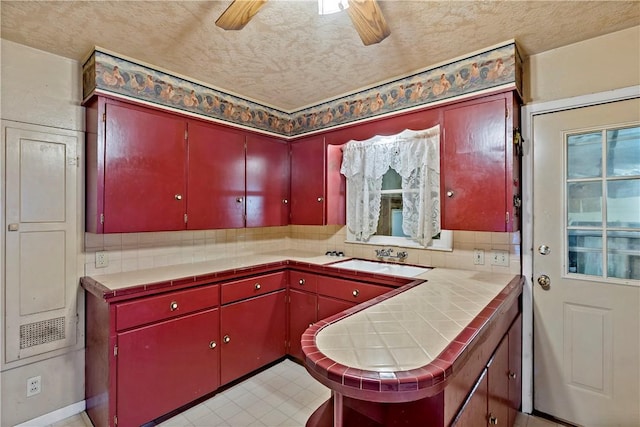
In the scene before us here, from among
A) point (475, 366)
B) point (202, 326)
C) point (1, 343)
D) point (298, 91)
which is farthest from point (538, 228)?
point (1, 343)

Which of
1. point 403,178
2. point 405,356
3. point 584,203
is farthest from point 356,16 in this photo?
point 584,203

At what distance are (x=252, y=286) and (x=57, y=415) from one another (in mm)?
1450

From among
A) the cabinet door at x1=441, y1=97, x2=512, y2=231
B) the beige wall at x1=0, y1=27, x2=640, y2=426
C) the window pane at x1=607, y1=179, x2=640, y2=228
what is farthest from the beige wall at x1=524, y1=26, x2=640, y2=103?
the window pane at x1=607, y1=179, x2=640, y2=228

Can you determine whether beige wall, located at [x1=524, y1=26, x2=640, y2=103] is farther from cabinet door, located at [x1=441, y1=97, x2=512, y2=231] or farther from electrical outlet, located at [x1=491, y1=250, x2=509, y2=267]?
electrical outlet, located at [x1=491, y1=250, x2=509, y2=267]

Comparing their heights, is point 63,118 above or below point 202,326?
above

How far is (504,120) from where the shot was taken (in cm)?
192

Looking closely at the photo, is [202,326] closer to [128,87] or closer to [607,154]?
[128,87]

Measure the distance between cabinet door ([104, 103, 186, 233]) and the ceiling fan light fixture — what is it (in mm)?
1381

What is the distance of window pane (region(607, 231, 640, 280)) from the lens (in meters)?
1.77

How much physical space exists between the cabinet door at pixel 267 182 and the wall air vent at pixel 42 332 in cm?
147

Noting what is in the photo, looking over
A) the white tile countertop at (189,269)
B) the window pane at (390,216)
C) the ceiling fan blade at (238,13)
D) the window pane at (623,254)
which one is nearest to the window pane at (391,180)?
the window pane at (390,216)

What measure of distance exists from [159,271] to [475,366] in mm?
2120

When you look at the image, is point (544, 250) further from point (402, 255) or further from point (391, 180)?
point (391, 180)

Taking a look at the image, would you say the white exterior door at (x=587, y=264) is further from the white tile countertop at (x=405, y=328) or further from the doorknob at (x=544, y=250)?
the white tile countertop at (x=405, y=328)
